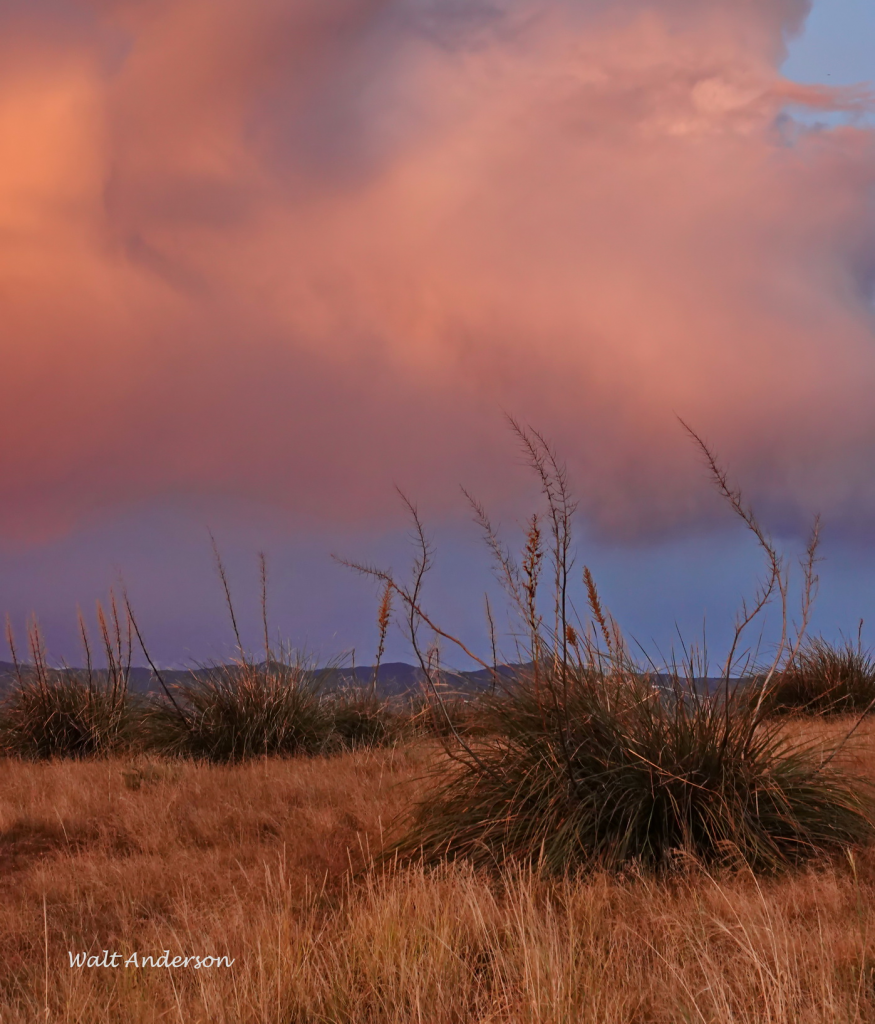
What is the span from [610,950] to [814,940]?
825 mm

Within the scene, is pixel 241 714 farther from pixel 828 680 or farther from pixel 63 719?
pixel 828 680

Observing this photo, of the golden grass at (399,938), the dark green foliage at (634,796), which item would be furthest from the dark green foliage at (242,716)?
the dark green foliage at (634,796)

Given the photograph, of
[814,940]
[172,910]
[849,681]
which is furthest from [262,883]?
[849,681]

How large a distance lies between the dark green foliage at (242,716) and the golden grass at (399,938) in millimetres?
4076

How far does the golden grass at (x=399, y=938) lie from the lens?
9.52 ft

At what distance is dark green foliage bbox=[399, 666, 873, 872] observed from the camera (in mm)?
4703

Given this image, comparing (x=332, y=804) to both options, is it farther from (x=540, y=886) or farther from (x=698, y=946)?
(x=698, y=946)

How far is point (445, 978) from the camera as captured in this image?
3.12 m

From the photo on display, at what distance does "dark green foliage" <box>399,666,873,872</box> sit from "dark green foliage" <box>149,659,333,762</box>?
17.0 feet

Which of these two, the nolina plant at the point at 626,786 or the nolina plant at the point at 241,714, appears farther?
the nolina plant at the point at 241,714

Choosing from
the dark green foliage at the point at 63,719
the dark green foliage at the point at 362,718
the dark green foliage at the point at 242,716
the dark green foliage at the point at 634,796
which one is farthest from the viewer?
the dark green foliage at the point at 362,718

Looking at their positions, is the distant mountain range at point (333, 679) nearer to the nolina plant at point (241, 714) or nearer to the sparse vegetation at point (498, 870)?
the nolina plant at point (241, 714)

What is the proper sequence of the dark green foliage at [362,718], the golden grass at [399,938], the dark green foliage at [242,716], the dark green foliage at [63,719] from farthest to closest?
the dark green foliage at [362,718]
the dark green foliage at [63,719]
the dark green foliage at [242,716]
the golden grass at [399,938]

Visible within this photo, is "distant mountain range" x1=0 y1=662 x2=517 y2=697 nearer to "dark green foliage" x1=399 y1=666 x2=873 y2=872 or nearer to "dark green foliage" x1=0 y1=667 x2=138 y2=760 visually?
"dark green foliage" x1=0 y1=667 x2=138 y2=760
